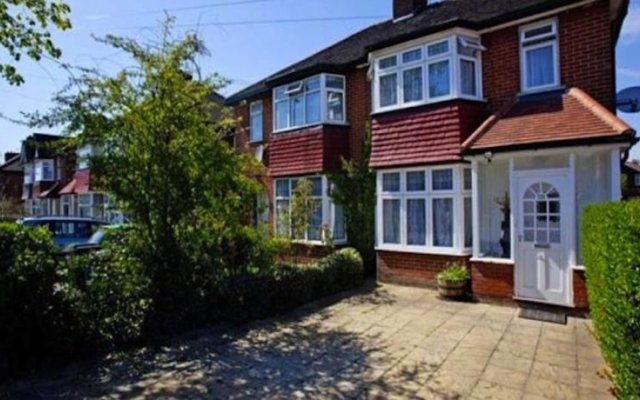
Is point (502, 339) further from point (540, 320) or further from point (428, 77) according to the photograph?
point (428, 77)

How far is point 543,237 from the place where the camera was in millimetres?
8930

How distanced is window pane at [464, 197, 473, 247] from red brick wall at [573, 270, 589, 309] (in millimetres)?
2557

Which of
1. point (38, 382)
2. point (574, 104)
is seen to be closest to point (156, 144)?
point (38, 382)

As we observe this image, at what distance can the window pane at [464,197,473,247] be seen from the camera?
10.5m

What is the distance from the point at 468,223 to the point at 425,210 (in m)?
1.04

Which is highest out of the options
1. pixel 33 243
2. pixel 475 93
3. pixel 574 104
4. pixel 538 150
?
pixel 475 93

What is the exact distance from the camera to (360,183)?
13.1 m

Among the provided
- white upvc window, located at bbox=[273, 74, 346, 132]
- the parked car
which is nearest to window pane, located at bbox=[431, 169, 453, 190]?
white upvc window, located at bbox=[273, 74, 346, 132]

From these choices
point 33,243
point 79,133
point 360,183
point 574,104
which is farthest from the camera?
point 360,183

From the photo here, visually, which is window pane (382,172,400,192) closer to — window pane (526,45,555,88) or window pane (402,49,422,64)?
window pane (402,49,422,64)

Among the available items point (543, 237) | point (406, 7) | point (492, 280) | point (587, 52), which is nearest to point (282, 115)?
point (406, 7)

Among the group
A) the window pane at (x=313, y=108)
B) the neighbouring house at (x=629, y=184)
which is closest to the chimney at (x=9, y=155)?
the window pane at (x=313, y=108)

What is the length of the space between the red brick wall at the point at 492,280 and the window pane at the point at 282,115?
8062 millimetres

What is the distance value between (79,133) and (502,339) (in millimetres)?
7635
